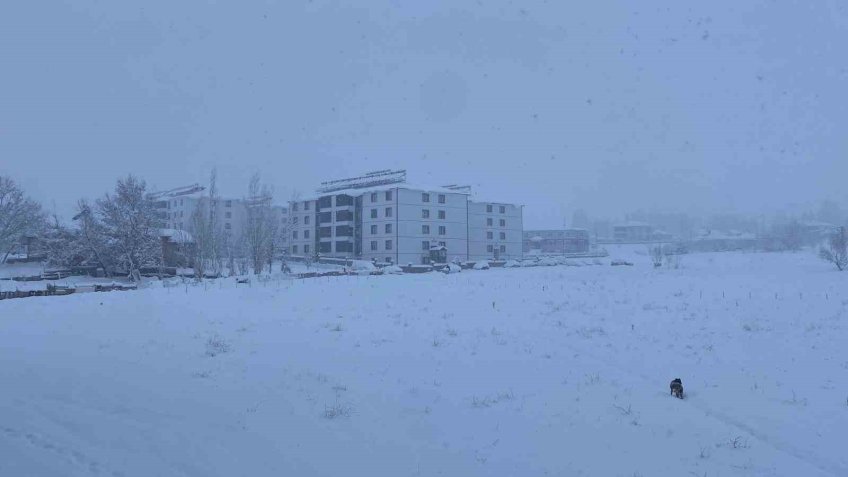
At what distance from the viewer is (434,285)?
27.5 metres

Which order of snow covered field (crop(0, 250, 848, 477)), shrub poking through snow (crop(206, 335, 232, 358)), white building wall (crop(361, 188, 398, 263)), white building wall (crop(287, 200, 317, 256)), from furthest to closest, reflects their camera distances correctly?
1. white building wall (crop(287, 200, 317, 256))
2. white building wall (crop(361, 188, 398, 263))
3. shrub poking through snow (crop(206, 335, 232, 358))
4. snow covered field (crop(0, 250, 848, 477))

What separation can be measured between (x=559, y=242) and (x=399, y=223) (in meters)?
65.6

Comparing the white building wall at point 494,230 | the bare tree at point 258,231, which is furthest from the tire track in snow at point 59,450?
the white building wall at point 494,230

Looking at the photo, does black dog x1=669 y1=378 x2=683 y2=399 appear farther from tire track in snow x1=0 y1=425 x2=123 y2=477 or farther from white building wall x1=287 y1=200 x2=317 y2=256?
white building wall x1=287 y1=200 x2=317 y2=256

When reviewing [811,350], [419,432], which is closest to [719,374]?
[811,350]

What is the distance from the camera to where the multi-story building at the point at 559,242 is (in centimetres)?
12756

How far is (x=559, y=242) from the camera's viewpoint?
5079 inches

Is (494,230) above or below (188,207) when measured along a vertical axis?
below

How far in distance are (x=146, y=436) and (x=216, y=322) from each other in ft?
29.7

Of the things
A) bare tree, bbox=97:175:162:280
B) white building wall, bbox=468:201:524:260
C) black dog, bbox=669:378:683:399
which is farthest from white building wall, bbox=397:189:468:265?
black dog, bbox=669:378:683:399

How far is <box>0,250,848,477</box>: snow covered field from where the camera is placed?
20.8 feet

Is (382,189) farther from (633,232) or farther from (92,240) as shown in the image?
(633,232)

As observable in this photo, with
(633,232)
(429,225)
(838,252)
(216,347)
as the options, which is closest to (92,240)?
(429,225)

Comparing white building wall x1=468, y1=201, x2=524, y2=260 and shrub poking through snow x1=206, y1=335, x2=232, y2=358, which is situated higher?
white building wall x1=468, y1=201, x2=524, y2=260
